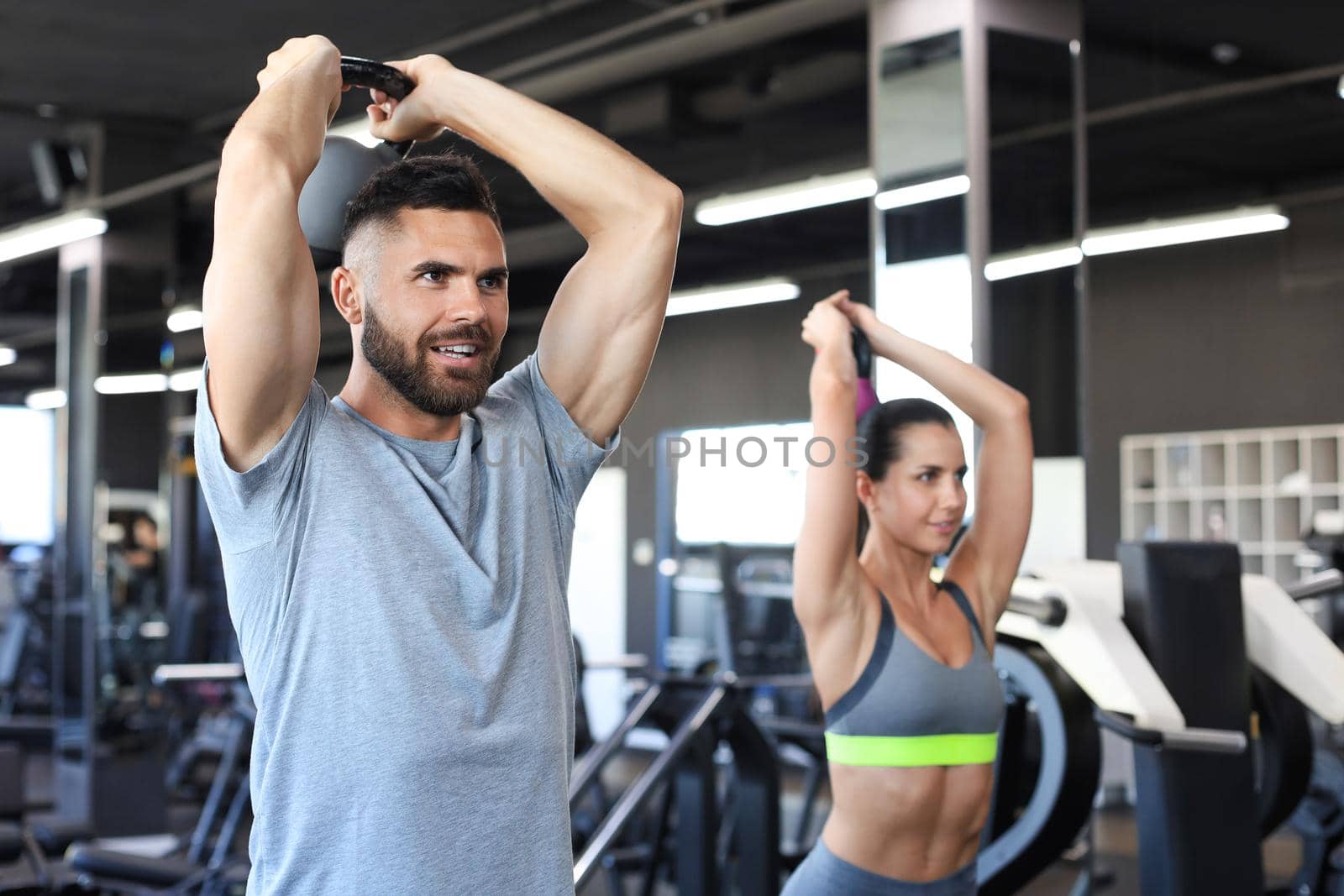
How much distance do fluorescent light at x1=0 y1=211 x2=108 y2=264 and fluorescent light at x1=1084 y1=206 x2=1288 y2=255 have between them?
5655 millimetres

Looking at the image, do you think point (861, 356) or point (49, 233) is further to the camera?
point (49, 233)

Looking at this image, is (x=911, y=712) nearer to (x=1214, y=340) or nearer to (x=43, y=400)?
(x=1214, y=340)

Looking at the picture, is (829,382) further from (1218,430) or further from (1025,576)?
(1218,430)

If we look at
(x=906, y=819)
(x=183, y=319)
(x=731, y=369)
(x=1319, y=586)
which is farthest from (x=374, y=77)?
(x=183, y=319)

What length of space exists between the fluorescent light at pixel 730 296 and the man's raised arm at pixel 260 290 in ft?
12.3

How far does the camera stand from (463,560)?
1258mm

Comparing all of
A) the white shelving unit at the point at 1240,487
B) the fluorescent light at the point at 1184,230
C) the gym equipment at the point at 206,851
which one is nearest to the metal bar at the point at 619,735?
the gym equipment at the point at 206,851

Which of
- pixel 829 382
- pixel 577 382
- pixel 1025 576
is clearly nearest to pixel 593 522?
pixel 1025 576

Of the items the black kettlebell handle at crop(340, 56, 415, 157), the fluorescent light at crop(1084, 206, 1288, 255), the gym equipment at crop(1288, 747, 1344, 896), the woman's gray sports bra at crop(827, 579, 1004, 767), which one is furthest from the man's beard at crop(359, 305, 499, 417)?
the fluorescent light at crop(1084, 206, 1288, 255)

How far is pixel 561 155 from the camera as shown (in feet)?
4.59

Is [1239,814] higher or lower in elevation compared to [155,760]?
higher

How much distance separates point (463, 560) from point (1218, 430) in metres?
7.96

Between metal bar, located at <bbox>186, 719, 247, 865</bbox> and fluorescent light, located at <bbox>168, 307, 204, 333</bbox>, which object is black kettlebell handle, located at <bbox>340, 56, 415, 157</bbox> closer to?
metal bar, located at <bbox>186, 719, 247, 865</bbox>

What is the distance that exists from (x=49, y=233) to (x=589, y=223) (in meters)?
6.36
